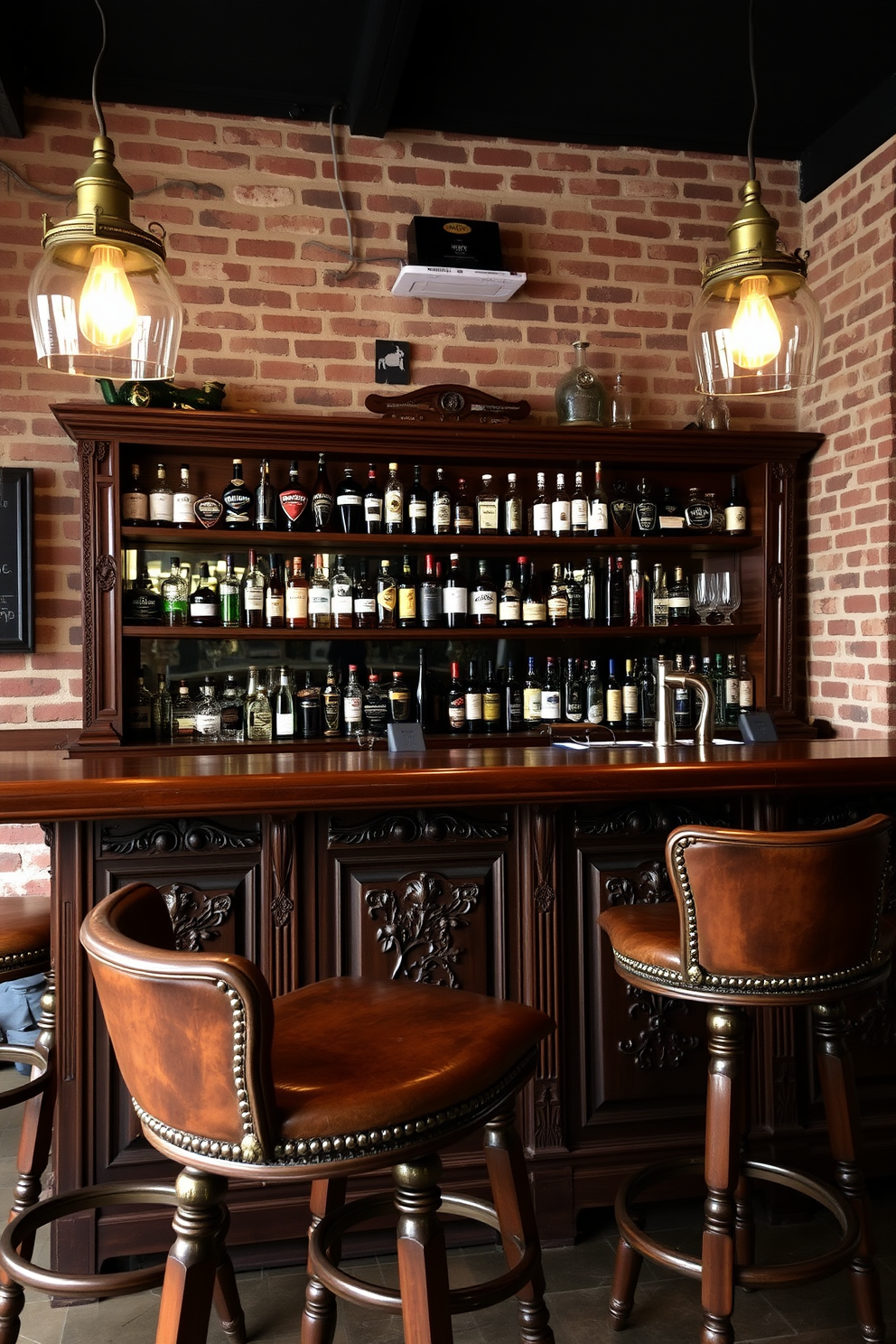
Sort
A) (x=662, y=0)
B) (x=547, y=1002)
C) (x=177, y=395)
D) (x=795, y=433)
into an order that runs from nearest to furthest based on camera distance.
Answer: (x=547, y=1002)
(x=662, y=0)
(x=177, y=395)
(x=795, y=433)

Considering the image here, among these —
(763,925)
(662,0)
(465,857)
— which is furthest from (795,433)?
(763,925)

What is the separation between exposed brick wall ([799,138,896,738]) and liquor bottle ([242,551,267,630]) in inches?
83.2

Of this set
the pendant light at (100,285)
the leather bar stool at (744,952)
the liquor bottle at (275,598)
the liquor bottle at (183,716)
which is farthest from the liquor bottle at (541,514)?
the leather bar stool at (744,952)

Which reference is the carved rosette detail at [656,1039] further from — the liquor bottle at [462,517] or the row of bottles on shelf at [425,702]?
the liquor bottle at [462,517]

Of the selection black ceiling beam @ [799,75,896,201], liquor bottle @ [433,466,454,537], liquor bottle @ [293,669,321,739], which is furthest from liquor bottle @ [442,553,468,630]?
black ceiling beam @ [799,75,896,201]

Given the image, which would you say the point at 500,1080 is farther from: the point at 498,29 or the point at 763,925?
the point at 498,29

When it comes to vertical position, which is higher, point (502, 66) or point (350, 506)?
point (502, 66)

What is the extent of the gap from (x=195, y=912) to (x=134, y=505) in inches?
75.7

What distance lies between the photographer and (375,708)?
3.87m

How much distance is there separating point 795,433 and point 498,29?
1723mm

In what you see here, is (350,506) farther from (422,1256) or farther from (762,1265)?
(422,1256)

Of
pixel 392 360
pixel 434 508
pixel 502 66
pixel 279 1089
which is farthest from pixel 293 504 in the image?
pixel 279 1089

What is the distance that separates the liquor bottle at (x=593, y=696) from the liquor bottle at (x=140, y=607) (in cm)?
163

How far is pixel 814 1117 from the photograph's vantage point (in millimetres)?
2348
